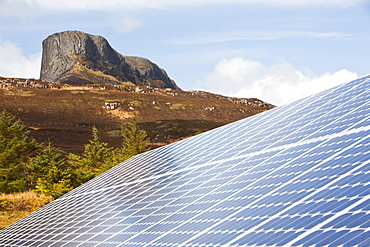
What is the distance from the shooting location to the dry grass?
32875 mm

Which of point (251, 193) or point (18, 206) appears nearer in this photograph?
point (251, 193)

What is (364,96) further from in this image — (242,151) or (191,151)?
(191,151)

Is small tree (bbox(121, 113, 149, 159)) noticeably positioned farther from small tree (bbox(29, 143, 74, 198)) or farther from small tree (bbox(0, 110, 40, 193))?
small tree (bbox(0, 110, 40, 193))

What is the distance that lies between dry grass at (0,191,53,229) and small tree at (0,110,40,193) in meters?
8.05

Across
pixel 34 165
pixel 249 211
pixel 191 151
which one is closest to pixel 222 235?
pixel 249 211

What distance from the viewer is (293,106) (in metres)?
19.1

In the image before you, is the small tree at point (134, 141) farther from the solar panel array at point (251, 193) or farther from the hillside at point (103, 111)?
the hillside at point (103, 111)

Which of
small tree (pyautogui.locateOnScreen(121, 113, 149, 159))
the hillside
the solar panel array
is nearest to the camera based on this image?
the solar panel array

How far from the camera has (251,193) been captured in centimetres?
995

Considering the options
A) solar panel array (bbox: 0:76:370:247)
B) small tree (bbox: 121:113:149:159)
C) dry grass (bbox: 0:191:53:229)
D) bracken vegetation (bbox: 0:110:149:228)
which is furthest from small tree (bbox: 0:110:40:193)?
solar panel array (bbox: 0:76:370:247)

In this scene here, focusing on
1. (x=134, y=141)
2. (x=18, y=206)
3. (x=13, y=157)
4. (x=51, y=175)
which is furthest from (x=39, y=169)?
(x=134, y=141)

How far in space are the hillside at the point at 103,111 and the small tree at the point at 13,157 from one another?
35.6 metres

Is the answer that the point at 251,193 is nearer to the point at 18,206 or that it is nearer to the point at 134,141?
the point at 18,206

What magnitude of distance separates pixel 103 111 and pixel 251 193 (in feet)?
430
